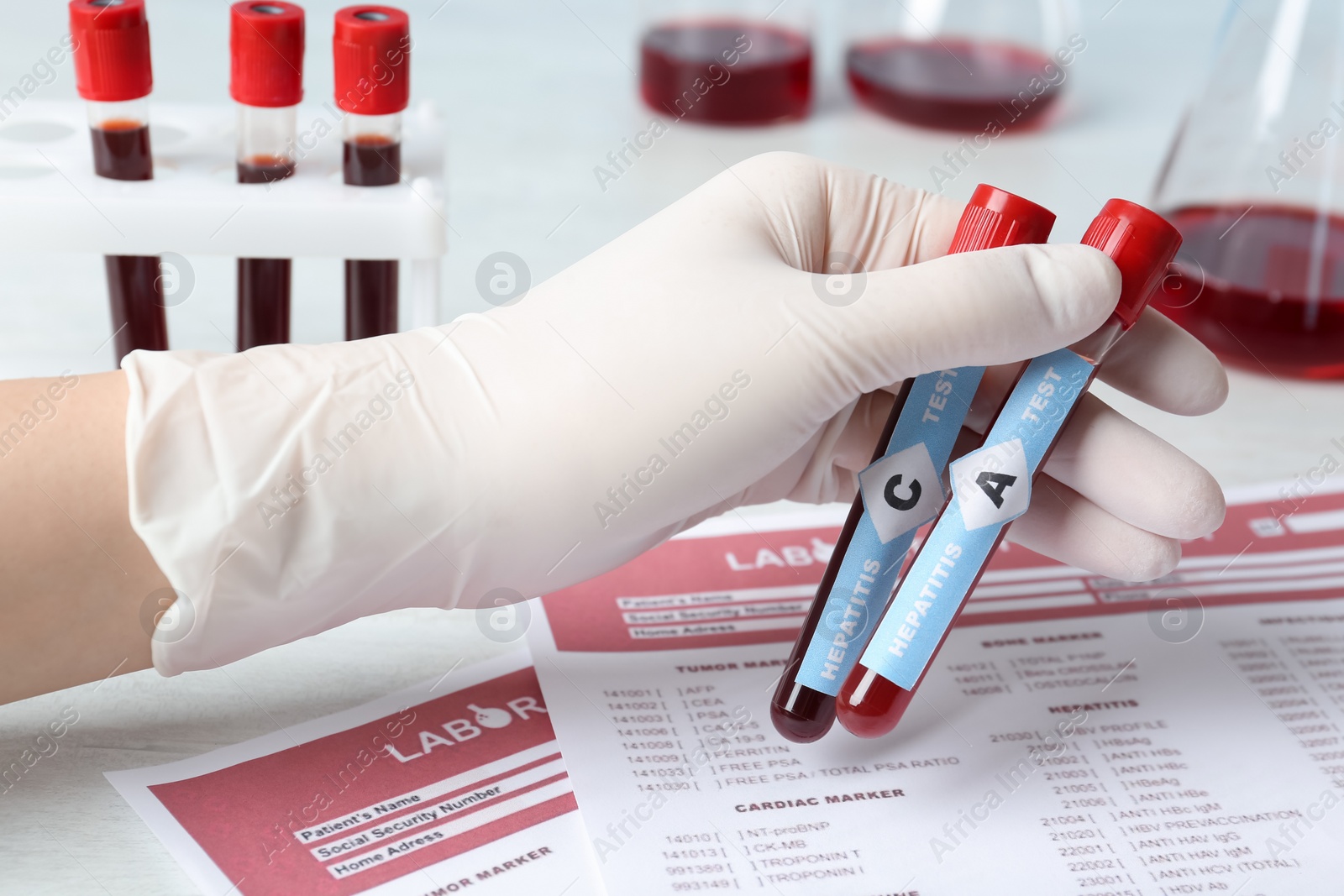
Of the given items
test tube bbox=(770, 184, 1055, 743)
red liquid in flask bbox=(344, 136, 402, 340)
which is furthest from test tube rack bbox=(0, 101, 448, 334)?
test tube bbox=(770, 184, 1055, 743)

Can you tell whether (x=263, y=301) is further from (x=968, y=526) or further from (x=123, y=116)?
(x=968, y=526)

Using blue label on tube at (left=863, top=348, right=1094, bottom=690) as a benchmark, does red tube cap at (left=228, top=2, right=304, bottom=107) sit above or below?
above

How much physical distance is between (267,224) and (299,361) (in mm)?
150

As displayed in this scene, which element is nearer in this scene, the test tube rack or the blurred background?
the test tube rack

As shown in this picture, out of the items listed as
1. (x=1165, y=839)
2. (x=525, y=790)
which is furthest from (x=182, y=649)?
(x=1165, y=839)

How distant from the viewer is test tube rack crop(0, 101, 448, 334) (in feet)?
2.22

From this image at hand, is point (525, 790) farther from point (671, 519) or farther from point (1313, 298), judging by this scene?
point (1313, 298)

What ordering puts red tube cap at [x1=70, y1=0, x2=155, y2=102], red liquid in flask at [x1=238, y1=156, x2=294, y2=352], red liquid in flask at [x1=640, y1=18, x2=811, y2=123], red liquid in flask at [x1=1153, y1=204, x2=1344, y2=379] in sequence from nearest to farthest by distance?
red tube cap at [x1=70, y1=0, x2=155, y2=102]
red liquid in flask at [x1=238, y1=156, x2=294, y2=352]
red liquid in flask at [x1=1153, y1=204, x2=1344, y2=379]
red liquid in flask at [x1=640, y1=18, x2=811, y2=123]

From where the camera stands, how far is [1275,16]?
923 mm

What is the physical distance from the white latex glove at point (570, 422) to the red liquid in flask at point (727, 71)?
0.67 m

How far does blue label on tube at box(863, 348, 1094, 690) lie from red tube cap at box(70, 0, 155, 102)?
0.52 m

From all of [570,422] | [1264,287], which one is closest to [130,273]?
[570,422]

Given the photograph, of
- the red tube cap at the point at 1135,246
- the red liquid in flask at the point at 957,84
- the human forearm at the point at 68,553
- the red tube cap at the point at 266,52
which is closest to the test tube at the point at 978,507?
the red tube cap at the point at 1135,246

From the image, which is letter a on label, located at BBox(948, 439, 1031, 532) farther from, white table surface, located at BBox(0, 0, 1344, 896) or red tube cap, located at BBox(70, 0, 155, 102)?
red tube cap, located at BBox(70, 0, 155, 102)
